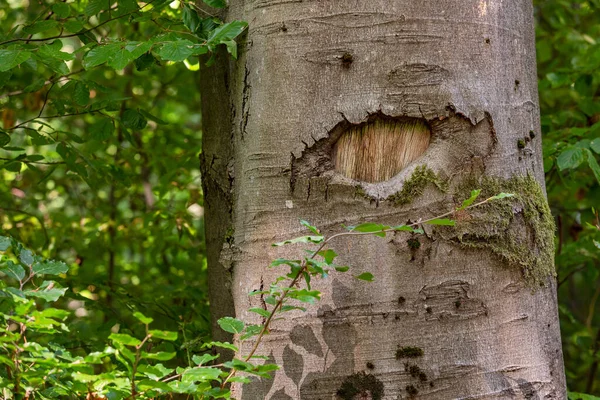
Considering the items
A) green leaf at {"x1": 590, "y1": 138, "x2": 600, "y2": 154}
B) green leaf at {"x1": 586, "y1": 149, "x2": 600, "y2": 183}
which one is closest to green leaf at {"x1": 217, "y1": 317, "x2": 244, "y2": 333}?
green leaf at {"x1": 586, "y1": 149, "x2": 600, "y2": 183}

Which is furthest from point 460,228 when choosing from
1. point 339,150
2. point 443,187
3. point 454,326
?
point 339,150

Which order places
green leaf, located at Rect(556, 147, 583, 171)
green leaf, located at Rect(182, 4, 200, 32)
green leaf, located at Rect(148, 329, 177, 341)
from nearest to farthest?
green leaf, located at Rect(148, 329, 177, 341) → green leaf, located at Rect(182, 4, 200, 32) → green leaf, located at Rect(556, 147, 583, 171)

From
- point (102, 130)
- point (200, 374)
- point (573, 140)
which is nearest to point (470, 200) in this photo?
point (200, 374)

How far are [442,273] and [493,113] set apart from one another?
0.42m

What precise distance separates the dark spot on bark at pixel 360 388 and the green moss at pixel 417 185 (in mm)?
412

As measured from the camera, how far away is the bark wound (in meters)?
1.60

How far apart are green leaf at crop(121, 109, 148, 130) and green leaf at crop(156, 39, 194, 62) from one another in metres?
0.69

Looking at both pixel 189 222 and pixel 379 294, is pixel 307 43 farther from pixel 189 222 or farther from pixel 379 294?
pixel 189 222

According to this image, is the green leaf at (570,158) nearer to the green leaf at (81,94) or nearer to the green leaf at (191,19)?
the green leaf at (191,19)

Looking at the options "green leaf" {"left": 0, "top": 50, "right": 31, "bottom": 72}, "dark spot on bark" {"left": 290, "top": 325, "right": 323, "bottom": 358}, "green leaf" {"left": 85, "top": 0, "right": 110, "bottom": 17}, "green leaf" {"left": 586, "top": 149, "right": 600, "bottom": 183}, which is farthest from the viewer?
"green leaf" {"left": 586, "top": 149, "right": 600, "bottom": 183}

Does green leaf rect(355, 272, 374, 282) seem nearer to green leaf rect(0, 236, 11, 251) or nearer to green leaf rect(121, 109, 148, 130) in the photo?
green leaf rect(0, 236, 11, 251)

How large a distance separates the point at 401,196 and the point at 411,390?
45 centimetres

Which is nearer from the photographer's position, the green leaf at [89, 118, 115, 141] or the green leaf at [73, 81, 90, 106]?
the green leaf at [73, 81, 90, 106]

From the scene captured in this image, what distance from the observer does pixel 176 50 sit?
67.7 inches
